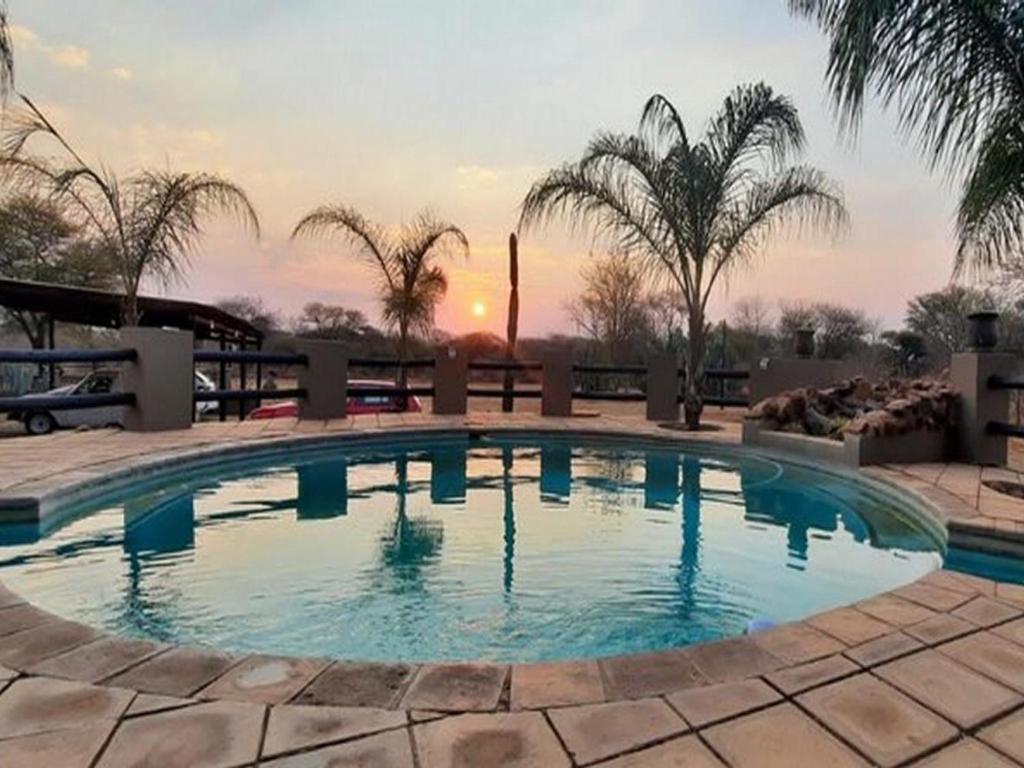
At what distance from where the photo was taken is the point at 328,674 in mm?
1893

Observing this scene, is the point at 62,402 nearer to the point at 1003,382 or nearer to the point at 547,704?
the point at 547,704

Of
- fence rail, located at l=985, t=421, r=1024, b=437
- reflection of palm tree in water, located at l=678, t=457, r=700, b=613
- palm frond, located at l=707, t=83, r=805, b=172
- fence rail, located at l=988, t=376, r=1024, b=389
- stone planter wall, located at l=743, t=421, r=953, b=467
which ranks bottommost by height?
reflection of palm tree in water, located at l=678, t=457, r=700, b=613

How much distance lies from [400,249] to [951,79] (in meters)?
8.00

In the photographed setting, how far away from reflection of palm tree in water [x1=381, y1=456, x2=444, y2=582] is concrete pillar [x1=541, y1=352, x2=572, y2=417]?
4961mm

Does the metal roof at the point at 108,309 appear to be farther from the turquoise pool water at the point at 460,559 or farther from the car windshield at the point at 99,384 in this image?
the turquoise pool water at the point at 460,559

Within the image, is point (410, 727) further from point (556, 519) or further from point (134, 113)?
point (134, 113)

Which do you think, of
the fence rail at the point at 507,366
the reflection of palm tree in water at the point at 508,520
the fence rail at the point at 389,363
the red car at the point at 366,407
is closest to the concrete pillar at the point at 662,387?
the fence rail at the point at 507,366

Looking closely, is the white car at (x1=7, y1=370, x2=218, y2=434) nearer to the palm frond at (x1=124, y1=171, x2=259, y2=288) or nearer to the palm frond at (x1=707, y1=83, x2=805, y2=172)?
the palm frond at (x1=124, y1=171, x2=259, y2=288)

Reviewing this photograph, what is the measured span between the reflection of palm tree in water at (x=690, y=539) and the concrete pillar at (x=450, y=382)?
387 cm

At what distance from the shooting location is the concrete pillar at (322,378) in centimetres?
838

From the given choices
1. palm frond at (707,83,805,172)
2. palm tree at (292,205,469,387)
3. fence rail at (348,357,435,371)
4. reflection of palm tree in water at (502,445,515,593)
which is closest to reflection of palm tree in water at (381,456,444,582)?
reflection of palm tree in water at (502,445,515,593)

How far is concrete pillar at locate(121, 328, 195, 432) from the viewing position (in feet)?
21.8

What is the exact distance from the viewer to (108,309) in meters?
12.2

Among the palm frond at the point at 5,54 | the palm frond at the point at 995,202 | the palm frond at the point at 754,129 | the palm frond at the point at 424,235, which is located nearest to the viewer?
the palm frond at the point at 5,54
